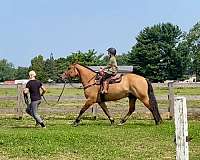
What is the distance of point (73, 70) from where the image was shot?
55.1 ft

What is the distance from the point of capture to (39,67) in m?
105

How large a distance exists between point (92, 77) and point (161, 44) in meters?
73.2

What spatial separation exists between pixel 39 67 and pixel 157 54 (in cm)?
3118

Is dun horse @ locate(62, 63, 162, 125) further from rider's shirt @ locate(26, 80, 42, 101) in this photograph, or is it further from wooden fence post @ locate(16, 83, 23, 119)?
wooden fence post @ locate(16, 83, 23, 119)

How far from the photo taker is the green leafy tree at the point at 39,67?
98963 millimetres

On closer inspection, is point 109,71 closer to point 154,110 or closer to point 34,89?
point 154,110

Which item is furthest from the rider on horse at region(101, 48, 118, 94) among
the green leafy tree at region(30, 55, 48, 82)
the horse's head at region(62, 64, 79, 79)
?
the green leafy tree at region(30, 55, 48, 82)

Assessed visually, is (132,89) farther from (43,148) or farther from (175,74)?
(175,74)

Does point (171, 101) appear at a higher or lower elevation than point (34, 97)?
lower

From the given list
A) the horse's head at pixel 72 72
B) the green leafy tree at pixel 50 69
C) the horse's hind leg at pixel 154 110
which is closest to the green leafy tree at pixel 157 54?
the green leafy tree at pixel 50 69

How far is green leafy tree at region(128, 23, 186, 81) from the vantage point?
84250mm

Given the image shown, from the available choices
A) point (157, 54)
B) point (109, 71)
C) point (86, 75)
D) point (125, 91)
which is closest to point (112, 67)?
point (109, 71)

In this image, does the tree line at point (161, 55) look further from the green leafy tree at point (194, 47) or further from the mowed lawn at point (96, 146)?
the mowed lawn at point (96, 146)

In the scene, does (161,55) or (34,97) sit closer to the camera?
(34,97)
